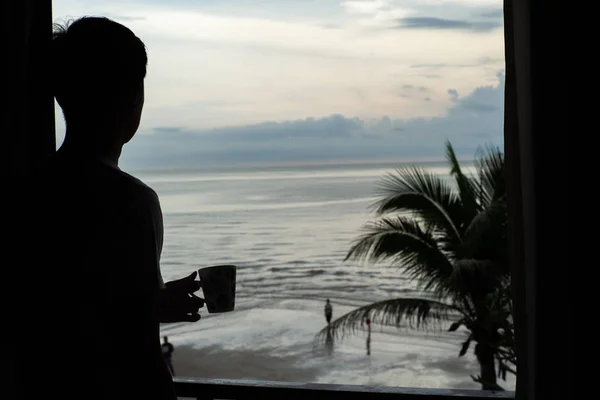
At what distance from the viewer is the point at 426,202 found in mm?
9312

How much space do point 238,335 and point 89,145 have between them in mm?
22863

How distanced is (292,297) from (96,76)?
23.4m

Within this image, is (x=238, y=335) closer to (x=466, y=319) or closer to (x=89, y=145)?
(x=466, y=319)

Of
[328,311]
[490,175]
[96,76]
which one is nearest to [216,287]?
[96,76]

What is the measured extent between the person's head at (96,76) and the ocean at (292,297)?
18.4m

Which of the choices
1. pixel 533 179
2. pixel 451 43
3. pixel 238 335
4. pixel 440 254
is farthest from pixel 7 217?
pixel 451 43

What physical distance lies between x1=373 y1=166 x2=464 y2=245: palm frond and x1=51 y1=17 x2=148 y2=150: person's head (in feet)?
27.5

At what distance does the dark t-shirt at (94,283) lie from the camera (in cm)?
90

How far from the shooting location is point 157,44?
112 ft

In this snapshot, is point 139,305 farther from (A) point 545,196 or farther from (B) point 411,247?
(B) point 411,247

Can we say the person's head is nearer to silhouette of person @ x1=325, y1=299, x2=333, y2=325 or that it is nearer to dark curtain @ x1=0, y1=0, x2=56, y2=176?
dark curtain @ x1=0, y1=0, x2=56, y2=176

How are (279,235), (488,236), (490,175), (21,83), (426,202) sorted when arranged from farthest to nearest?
(279,235)
(426,202)
(490,175)
(488,236)
(21,83)

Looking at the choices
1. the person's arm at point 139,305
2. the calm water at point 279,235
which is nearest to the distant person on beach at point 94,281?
the person's arm at point 139,305

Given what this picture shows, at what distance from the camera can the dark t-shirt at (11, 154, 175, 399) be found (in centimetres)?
90
